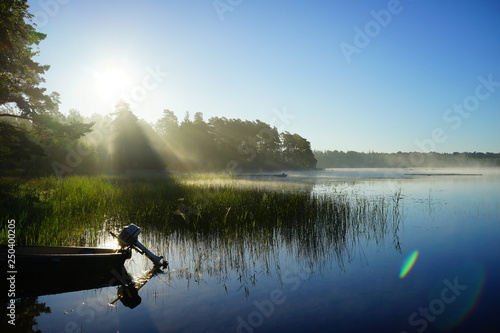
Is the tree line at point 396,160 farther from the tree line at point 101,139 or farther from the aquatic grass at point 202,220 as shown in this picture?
the aquatic grass at point 202,220

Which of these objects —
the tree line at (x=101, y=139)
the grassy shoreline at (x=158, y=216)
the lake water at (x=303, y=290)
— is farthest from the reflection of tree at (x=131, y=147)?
the lake water at (x=303, y=290)

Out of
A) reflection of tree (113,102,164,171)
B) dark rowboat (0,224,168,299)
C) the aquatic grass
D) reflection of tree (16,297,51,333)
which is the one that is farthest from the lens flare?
reflection of tree (113,102,164,171)

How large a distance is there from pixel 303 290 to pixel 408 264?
3.87m

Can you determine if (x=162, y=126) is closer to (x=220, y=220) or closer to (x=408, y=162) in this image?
(x=220, y=220)

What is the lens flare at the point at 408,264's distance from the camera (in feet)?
25.4

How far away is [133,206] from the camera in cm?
1352

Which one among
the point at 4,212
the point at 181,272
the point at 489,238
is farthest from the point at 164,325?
the point at 489,238

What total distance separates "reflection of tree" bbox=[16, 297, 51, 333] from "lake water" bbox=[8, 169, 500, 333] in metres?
0.06

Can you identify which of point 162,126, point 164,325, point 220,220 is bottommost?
point 164,325

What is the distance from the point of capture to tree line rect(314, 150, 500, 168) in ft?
518

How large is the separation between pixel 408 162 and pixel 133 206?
18174 centimetres

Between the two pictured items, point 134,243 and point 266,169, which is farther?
point 266,169

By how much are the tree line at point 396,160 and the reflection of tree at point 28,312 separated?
181449 millimetres

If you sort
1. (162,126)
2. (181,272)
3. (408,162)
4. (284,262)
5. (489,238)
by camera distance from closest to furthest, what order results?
(181,272)
(284,262)
(489,238)
(162,126)
(408,162)
